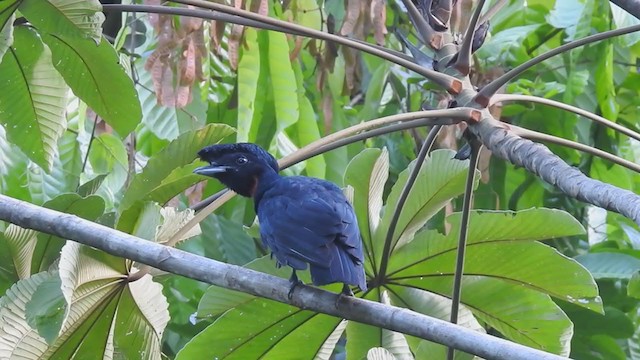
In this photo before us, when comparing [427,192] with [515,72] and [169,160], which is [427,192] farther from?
[169,160]

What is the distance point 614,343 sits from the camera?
3697mm

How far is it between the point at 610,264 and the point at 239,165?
170cm

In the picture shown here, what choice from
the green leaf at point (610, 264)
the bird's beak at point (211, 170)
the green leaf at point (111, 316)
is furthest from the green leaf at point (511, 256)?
the green leaf at point (610, 264)

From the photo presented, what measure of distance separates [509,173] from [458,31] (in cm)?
137

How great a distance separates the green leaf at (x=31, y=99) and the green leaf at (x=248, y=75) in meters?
0.64

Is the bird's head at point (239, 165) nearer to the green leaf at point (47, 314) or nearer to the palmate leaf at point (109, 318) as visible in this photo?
the palmate leaf at point (109, 318)

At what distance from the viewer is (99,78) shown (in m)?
2.60

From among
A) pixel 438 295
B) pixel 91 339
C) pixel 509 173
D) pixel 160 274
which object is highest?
pixel 509 173

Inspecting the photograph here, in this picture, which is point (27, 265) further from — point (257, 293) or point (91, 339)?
point (257, 293)

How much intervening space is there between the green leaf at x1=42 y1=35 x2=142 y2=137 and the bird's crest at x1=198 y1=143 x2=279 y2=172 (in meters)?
0.36

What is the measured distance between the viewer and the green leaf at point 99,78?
2568mm

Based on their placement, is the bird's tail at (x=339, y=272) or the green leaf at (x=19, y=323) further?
the green leaf at (x=19, y=323)

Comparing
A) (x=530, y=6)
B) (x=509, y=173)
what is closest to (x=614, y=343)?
(x=509, y=173)

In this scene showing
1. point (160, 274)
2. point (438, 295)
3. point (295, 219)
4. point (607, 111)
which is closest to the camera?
point (295, 219)
